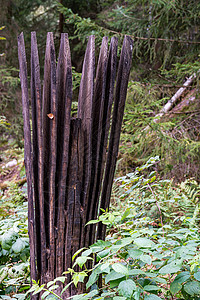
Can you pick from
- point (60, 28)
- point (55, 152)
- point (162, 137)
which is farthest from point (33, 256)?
point (60, 28)

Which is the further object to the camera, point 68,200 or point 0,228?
point 0,228

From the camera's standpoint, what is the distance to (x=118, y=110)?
4.82 feet

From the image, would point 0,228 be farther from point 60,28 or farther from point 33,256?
point 60,28

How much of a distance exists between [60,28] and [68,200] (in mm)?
8212

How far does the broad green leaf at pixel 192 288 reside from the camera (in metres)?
1.05

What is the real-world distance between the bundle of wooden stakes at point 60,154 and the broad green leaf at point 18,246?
0.39 feet

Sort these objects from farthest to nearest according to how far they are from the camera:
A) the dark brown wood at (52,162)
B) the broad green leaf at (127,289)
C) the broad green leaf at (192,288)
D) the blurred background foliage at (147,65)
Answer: the blurred background foliage at (147,65), the dark brown wood at (52,162), the broad green leaf at (192,288), the broad green leaf at (127,289)

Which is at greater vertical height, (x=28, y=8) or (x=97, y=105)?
(x=28, y=8)

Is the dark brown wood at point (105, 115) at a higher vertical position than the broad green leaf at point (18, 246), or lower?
higher

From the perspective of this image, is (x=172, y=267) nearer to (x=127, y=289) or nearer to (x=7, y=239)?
(x=127, y=289)

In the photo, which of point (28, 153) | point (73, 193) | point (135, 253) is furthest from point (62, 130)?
point (135, 253)

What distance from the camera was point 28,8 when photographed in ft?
30.4

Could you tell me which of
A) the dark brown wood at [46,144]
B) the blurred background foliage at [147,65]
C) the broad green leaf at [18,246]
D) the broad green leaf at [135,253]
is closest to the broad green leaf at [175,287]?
the broad green leaf at [135,253]

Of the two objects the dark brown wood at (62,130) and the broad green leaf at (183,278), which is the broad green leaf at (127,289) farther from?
the dark brown wood at (62,130)
